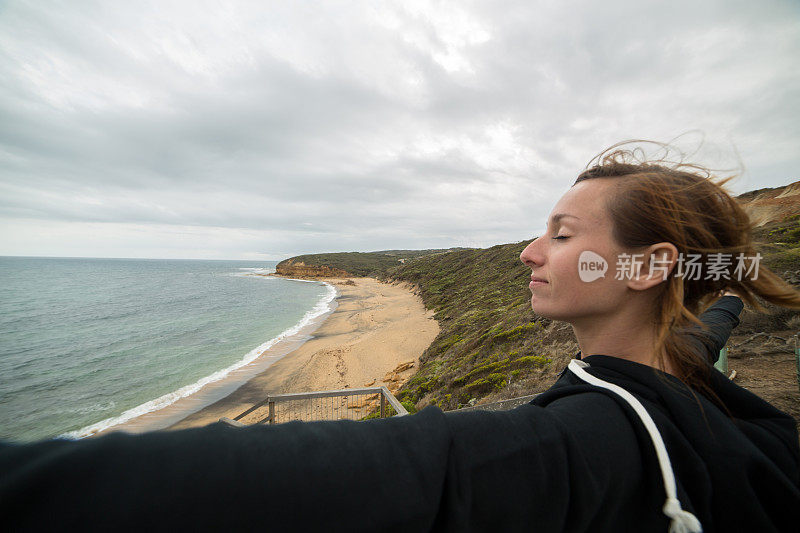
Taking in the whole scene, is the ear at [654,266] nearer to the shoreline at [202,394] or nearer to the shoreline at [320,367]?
the shoreline at [202,394]

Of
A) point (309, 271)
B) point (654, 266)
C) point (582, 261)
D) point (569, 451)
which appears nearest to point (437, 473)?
point (569, 451)

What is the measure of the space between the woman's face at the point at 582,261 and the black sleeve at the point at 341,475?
1.89ft

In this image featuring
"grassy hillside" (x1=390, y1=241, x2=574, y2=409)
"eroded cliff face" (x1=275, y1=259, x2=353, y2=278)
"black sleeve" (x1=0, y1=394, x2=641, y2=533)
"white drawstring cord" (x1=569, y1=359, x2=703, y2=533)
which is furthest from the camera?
"eroded cliff face" (x1=275, y1=259, x2=353, y2=278)

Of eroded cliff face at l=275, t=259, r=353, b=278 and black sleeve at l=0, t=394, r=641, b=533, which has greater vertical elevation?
black sleeve at l=0, t=394, r=641, b=533

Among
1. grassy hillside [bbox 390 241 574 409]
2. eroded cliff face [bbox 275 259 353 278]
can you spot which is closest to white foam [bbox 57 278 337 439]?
grassy hillside [bbox 390 241 574 409]

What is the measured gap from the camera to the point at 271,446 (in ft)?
2.00

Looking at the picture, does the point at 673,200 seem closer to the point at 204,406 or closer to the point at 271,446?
the point at 271,446

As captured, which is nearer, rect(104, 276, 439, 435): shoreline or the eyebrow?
the eyebrow

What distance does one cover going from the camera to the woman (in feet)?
1.65

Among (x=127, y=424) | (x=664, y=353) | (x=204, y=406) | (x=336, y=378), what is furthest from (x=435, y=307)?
(x=664, y=353)

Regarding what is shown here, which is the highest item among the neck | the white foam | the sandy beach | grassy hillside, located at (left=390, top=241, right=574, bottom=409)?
the neck

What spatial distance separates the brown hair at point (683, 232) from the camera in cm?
127

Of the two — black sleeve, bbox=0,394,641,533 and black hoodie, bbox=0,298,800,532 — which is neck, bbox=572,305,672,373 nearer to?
black hoodie, bbox=0,298,800,532

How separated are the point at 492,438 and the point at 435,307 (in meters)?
25.3
